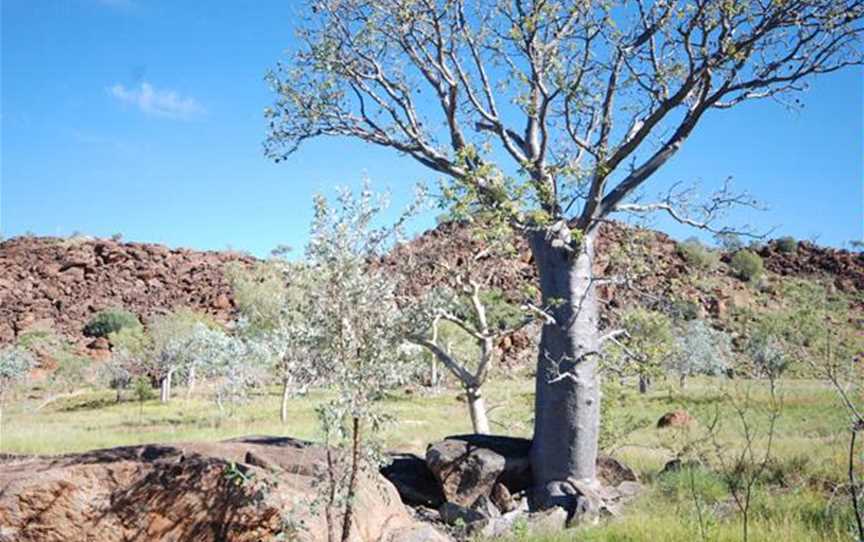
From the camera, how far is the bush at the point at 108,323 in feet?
174

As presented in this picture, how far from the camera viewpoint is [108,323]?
53438mm

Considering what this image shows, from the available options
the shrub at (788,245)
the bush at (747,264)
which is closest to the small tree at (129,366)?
the bush at (747,264)

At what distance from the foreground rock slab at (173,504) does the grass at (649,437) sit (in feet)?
1.81

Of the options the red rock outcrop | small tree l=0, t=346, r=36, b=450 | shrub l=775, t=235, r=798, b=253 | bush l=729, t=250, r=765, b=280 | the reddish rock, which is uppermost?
shrub l=775, t=235, r=798, b=253

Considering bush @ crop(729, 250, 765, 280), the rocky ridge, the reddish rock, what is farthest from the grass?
bush @ crop(729, 250, 765, 280)

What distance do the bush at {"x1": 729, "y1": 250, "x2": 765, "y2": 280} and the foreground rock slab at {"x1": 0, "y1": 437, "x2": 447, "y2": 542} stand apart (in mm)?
58360

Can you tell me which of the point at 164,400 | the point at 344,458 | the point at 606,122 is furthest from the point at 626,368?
the point at 164,400

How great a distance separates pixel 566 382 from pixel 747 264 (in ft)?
184

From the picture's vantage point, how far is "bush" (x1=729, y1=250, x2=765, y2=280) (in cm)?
5850

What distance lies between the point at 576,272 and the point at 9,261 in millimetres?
65919

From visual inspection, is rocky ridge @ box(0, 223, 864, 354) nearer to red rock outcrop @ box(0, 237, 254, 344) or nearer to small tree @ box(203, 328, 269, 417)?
red rock outcrop @ box(0, 237, 254, 344)

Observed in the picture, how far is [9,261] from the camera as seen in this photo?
6228 cm

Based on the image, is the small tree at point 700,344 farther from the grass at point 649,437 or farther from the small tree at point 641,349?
the small tree at point 641,349

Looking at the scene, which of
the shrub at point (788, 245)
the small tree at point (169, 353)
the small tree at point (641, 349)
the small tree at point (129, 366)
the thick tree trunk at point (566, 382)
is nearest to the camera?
the thick tree trunk at point (566, 382)
